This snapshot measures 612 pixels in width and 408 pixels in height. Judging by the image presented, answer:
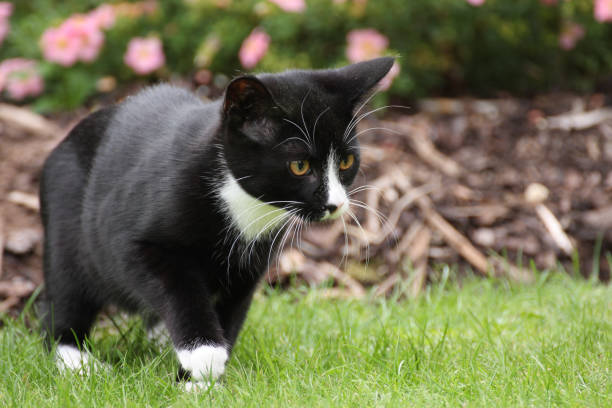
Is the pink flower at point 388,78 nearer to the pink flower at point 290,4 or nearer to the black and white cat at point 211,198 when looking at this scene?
the black and white cat at point 211,198

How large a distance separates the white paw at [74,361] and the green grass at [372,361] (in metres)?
0.04

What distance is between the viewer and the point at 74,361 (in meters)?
2.76

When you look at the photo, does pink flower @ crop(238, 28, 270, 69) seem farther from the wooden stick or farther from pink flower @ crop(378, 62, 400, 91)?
the wooden stick

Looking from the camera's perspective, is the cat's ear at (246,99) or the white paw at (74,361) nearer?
the cat's ear at (246,99)

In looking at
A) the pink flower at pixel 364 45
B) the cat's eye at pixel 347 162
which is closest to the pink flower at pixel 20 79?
the pink flower at pixel 364 45

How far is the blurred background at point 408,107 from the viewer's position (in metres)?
4.03

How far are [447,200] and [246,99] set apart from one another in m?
2.25

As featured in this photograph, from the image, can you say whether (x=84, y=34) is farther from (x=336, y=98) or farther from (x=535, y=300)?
(x=535, y=300)

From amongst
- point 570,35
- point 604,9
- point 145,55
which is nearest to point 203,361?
point 145,55

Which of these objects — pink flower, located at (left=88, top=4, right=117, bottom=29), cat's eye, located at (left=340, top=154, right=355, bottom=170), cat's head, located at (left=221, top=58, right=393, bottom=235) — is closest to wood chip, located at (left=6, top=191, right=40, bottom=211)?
pink flower, located at (left=88, top=4, right=117, bottom=29)

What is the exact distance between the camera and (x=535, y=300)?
3449 millimetres

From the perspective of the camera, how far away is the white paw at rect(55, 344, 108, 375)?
2.47 metres

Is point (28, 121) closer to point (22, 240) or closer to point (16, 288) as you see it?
point (22, 240)

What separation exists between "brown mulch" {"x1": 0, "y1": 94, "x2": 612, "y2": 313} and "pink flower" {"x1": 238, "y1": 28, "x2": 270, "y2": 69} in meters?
0.84
